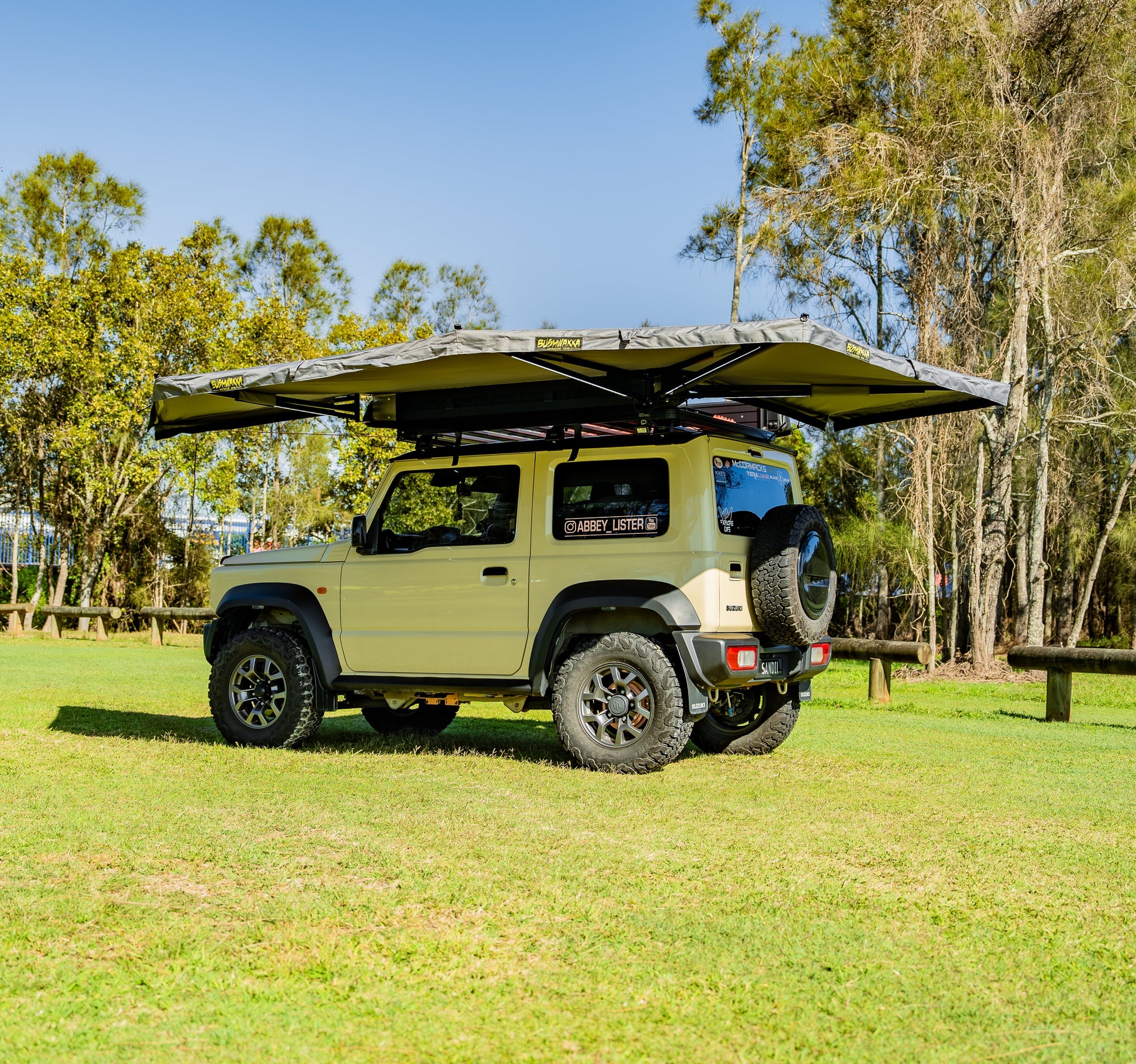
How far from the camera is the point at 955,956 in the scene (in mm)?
3975

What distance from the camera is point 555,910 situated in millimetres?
4406

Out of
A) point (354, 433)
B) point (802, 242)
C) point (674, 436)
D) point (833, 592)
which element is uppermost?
point (802, 242)

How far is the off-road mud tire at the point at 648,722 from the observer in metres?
7.54

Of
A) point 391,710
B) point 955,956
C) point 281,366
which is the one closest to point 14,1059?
point 955,956

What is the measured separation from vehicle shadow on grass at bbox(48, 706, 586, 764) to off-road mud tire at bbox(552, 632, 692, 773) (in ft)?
1.80

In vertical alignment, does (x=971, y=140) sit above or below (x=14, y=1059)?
above

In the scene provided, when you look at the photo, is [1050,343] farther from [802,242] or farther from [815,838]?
[815,838]

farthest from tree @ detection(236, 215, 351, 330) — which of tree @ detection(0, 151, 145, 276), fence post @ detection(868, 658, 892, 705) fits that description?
fence post @ detection(868, 658, 892, 705)

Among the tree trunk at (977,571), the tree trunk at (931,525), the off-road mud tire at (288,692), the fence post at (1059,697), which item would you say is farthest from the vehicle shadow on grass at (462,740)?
the tree trunk at (977,571)

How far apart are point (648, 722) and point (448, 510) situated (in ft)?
6.78

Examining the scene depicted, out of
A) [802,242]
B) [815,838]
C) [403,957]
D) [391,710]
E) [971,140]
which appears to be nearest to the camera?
[403,957]

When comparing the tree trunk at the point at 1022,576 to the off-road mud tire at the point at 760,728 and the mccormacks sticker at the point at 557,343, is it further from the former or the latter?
the mccormacks sticker at the point at 557,343

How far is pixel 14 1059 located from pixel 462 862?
7.25ft

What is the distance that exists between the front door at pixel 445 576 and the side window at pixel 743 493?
1286mm
